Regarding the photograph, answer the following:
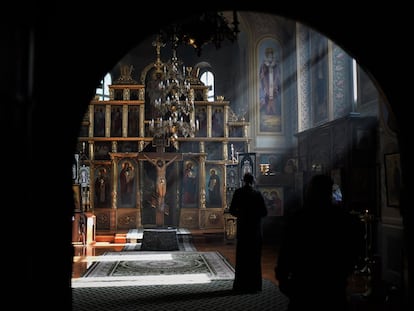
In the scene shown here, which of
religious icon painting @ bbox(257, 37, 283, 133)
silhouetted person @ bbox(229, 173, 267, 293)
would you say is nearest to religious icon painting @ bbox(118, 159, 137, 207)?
religious icon painting @ bbox(257, 37, 283, 133)

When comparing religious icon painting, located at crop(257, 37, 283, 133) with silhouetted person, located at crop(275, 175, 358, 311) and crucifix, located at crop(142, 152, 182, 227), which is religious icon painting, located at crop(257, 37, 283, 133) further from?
silhouetted person, located at crop(275, 175, 358, 311)

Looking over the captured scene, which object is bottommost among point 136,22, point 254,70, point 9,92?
point 9,92

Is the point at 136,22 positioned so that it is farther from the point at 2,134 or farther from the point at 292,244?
the point at 292,244

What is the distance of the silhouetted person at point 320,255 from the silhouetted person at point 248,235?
3.35 m

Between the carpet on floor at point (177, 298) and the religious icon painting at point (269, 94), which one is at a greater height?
the religious icon painting at point (269, 94)

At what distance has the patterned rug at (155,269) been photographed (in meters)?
7.71

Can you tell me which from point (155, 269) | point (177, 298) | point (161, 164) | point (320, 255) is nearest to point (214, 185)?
point (161, 164)

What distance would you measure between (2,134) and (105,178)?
14700mm

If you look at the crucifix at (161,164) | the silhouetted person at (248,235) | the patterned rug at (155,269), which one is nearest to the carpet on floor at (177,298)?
the silhouetted person at (248,235)

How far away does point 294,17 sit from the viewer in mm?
3746

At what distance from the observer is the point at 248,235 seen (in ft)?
21.6

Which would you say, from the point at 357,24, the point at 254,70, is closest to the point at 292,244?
the point at 357,24

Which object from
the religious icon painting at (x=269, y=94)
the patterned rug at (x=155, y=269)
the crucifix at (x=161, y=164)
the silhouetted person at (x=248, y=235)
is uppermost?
the religious icon painting at (x=269, y=94)

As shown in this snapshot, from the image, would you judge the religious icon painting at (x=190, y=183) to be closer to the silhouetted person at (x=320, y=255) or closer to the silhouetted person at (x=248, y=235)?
the silhouetted person at (x=248, y=235)
